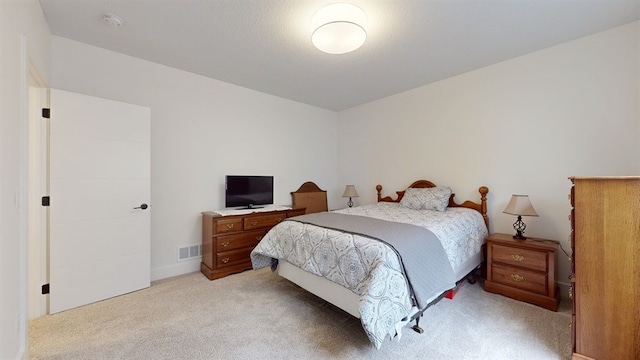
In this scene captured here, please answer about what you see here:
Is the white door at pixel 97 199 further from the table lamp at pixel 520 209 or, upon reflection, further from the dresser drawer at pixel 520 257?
the table lamp at pixel 520 209

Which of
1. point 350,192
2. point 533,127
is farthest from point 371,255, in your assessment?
point 350,192

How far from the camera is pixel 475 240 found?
2.85 m

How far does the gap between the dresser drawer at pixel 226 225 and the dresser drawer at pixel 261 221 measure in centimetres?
11

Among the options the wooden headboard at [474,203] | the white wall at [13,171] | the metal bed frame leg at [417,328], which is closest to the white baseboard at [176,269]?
the white wall at [13,171]

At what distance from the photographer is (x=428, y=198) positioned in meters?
3.43

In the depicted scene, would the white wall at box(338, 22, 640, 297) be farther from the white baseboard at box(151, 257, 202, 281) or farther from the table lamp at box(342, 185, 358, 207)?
the white baseboard at box(151, 257, 202, 281)

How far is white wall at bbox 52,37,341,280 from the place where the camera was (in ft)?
9.20

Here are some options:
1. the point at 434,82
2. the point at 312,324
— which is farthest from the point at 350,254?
the point at 434,82

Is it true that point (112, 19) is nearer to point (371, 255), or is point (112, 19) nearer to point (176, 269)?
point (176, 269)

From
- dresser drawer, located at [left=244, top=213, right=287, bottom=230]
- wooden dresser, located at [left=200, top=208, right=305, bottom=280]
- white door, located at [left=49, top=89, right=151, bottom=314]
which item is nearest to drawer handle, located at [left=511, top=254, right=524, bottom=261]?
dresser drawer, located at [left=244, top=213, right=287, bottom=230]

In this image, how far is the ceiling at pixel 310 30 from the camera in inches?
82.2

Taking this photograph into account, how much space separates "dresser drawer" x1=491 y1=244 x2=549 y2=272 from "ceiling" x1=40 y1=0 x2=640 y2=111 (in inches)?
86.7

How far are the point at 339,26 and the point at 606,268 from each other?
2.51m

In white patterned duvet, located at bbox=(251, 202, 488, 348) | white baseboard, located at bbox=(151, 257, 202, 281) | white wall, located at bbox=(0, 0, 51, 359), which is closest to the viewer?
white wall, located at bbox=(0, 0, 51, 359)
